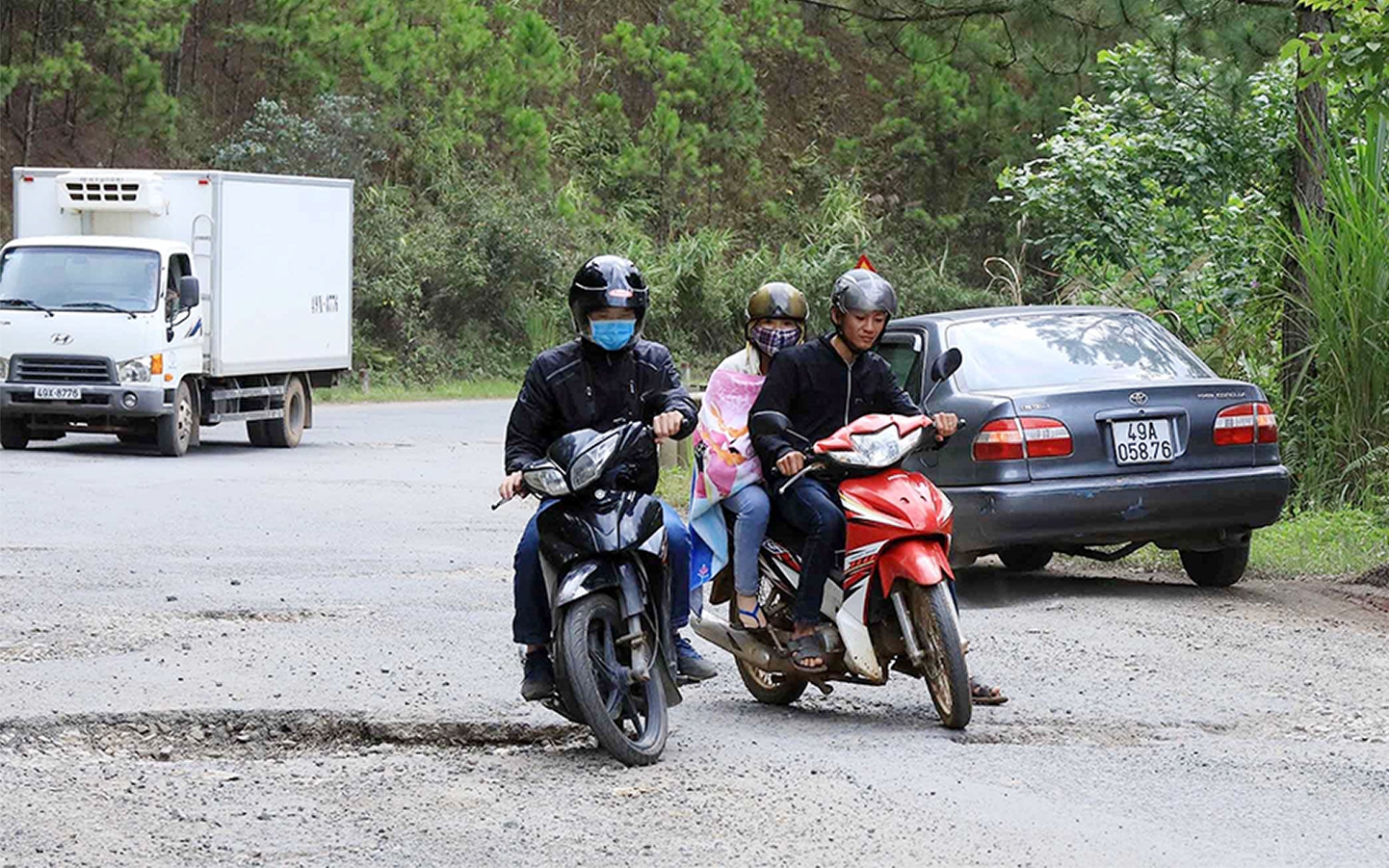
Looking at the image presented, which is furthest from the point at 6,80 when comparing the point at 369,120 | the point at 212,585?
the point at 212,585

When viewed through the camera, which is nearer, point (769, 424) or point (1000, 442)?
point (769, 424)

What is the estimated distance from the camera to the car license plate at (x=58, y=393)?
22.6 metres

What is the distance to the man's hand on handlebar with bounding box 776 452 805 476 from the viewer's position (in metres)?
7.81

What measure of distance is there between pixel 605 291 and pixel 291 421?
19.3 metres

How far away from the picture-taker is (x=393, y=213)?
1598 inches

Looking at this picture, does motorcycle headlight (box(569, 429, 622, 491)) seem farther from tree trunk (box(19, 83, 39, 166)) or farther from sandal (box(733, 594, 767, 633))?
tree trunk (box(19, 83, 39, 166))

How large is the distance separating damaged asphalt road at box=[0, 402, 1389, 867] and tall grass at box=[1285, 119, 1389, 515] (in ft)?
6.47

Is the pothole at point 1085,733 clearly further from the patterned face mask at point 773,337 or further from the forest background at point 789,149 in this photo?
the forest background at point 789,149

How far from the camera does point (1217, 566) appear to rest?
11.8 m

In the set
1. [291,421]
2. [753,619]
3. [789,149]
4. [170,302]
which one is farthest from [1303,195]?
[789,149]

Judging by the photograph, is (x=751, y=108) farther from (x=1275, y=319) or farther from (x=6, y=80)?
(x=1275, y=319)

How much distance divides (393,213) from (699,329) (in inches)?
276

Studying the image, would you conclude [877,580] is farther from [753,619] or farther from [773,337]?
[773,337]

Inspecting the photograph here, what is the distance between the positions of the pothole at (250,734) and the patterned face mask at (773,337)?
197 centimetres
